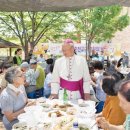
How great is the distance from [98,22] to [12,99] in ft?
66.6

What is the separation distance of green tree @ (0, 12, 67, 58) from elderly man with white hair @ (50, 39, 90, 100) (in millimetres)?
17068

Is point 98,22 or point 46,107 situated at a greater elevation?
point 98,22

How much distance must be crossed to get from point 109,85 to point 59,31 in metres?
22.2

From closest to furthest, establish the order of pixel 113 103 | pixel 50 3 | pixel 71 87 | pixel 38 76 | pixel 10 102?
pixel 113 103 → pixel 50 3 → pixel 10 102 → pixel 71 87 → pixel 38 76

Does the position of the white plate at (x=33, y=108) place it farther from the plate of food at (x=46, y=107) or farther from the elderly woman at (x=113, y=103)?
the elderly woman at (x=113, y=103)

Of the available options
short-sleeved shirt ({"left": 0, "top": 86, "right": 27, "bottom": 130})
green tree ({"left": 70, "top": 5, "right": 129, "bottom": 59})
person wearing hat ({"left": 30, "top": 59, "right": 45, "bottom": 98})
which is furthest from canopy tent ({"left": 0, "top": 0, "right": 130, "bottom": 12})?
green tree ({"left": 70, "top": 5, "right": 129, "bottom": 59})

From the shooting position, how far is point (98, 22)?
2427cm

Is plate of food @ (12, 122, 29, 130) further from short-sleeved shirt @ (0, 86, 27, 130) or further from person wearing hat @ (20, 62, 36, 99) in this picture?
person wearing hat @ (20, 62, 36, 99)

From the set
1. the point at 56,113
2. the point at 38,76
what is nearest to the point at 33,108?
the point at 56,113

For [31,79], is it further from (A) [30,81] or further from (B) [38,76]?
(B) [38,76]

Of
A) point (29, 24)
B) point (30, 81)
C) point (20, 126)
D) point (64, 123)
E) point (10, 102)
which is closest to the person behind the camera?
point (20, 126)

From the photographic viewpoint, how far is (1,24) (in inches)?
964

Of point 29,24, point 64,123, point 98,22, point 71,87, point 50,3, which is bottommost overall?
point 64,123

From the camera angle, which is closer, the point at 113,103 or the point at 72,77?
the point at 113,103
